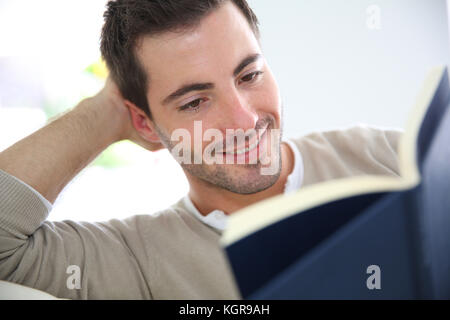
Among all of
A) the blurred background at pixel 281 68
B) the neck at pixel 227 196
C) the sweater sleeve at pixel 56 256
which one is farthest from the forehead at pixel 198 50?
the blurred background at pixel 281 68

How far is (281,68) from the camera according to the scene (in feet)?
8.43

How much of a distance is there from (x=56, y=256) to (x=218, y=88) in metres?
0.59

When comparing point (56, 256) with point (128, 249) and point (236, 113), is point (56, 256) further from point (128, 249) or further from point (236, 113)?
point (236, 113)

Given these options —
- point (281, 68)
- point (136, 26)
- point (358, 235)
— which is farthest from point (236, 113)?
point (281, 68)

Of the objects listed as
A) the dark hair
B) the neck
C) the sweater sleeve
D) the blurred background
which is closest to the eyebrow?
the dark hair

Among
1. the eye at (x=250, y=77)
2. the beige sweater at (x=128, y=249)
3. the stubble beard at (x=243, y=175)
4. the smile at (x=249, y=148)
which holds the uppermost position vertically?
the eye at (x=250, y=77)

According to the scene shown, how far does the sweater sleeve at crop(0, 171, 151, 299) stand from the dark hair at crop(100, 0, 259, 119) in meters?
0.43

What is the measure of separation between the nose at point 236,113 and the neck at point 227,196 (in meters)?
0.21

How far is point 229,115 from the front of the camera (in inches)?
46.4

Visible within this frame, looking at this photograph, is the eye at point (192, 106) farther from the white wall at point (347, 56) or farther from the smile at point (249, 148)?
the white wall at point (347, 56)

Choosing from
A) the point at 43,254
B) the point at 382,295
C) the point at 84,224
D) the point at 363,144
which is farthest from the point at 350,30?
the point at 382,295

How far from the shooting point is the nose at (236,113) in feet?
3.83

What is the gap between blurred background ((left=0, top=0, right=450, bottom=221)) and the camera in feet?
7.69
